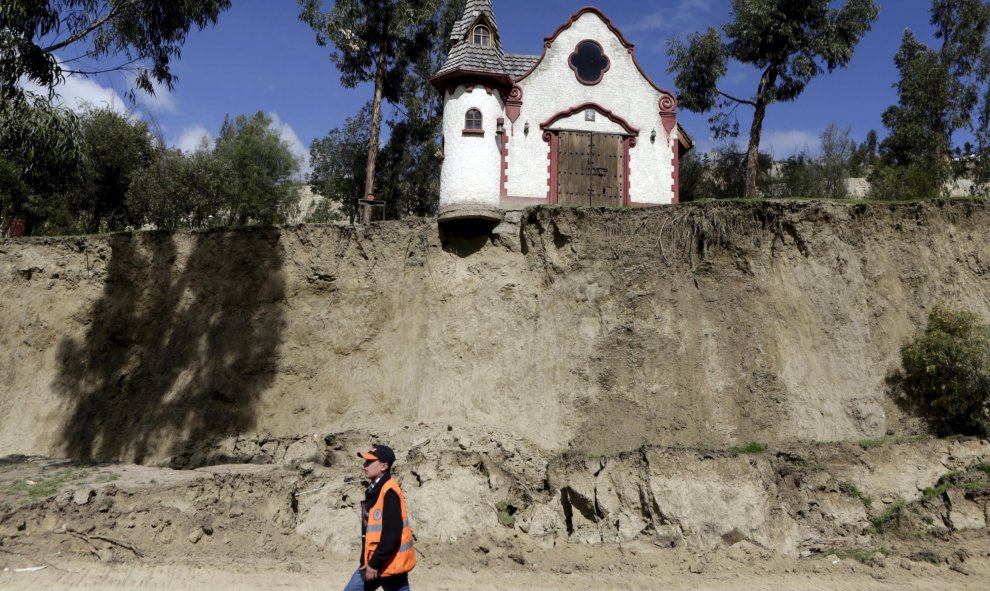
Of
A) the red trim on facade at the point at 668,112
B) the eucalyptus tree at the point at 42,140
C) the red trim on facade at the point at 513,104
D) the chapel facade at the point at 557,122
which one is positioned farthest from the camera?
the red trim on facade at the point at 668,112

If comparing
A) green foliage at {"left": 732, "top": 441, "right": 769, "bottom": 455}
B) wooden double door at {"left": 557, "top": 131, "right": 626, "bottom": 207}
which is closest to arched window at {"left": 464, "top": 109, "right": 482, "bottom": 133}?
wooden double door at {"left": 557, "top": 131, "right": 626, "bottom": 207}

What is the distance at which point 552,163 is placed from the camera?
65.3 feet

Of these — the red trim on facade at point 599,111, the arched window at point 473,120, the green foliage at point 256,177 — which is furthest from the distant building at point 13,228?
the red trim on facade at point 599,111

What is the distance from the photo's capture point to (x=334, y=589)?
10086 millimetres

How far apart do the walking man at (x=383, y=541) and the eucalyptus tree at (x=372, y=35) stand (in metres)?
16.7

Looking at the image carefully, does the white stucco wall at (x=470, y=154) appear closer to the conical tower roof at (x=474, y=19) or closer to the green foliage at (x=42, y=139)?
the conical tower roof at (x=474, y=19)

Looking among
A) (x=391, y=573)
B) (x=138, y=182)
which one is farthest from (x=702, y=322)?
(x=138, y=182)

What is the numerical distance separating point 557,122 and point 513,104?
4.61ft

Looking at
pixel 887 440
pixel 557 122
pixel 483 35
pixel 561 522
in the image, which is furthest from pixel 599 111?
pixel 561 522

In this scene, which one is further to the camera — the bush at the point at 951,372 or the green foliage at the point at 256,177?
the green foliage at the point at 256,177

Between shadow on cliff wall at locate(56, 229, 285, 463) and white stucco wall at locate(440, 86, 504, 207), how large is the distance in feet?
16.3

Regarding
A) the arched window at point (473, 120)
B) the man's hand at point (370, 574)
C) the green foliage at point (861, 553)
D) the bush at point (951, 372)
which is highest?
the arched window at point (473, 120)

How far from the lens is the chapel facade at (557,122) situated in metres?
19.2

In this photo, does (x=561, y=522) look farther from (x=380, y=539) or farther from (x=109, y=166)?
(x=109, y=166)
